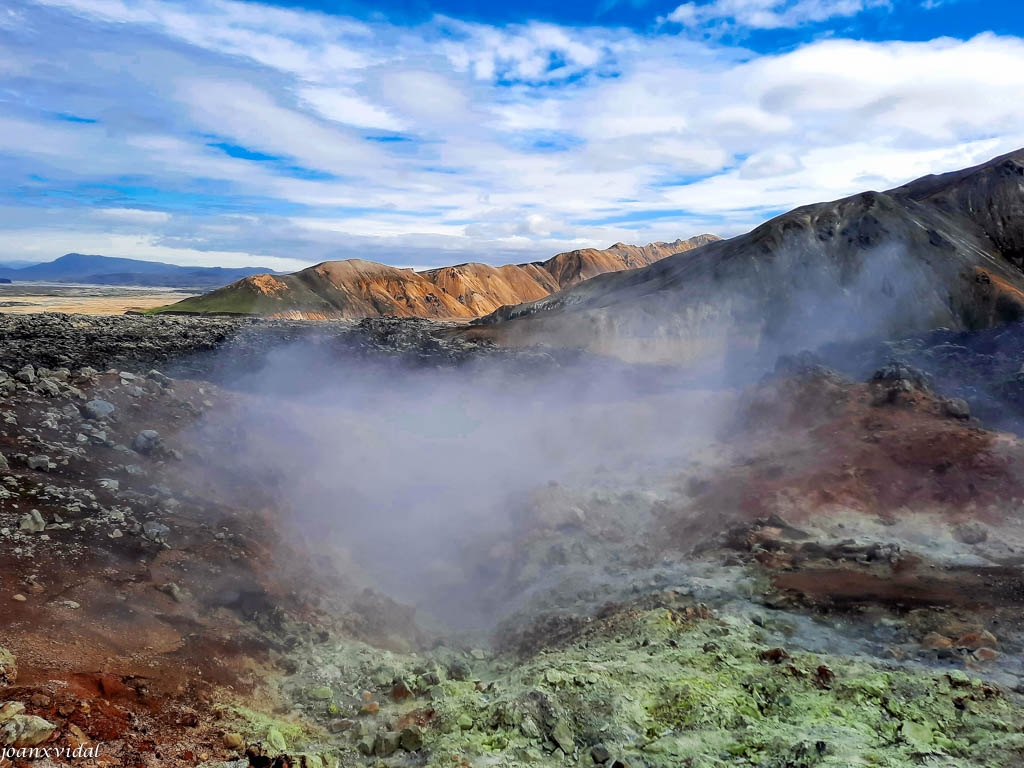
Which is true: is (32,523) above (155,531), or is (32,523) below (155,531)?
above

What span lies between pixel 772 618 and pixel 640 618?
69.5 inches

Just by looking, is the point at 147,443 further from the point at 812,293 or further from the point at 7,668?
the point at 812,293

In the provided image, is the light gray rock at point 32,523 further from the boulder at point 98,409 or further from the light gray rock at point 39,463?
the boulder at point 98,409

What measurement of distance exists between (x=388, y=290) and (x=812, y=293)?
62421 millimetres

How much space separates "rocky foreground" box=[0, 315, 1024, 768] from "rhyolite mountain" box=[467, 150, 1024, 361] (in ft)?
56.2

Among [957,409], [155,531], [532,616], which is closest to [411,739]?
[532,616]

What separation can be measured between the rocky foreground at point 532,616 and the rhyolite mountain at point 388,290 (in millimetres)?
62175

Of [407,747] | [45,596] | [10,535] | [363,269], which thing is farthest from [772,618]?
[363,269]

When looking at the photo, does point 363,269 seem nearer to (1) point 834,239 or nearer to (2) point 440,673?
(1) point 834,239

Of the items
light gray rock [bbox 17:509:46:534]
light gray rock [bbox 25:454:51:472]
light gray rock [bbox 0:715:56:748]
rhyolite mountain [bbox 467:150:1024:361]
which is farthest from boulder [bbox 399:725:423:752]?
rhyolite mountain [bbox 467:150:1024:361]

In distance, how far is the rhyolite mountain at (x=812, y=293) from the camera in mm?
31062

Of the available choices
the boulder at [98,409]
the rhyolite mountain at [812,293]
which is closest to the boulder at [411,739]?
the boulder at [98,409]

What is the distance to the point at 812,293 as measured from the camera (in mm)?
32062

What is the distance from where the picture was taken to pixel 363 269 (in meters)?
84.6
